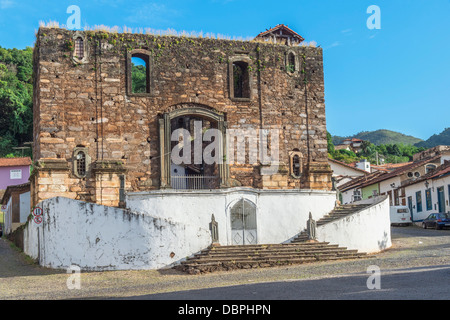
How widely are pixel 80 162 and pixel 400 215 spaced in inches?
867

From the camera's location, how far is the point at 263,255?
20203 mm

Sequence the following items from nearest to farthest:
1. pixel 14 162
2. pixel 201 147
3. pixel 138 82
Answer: pixel 201 147 < pixel 138 82 < pixel 14 162

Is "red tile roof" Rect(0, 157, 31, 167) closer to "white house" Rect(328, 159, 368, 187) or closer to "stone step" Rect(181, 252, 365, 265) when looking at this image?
"white house" Rect(328, 159, 368, 187)

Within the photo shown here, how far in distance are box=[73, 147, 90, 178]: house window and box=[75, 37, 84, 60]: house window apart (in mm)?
3880

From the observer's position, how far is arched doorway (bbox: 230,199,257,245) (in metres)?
21.7

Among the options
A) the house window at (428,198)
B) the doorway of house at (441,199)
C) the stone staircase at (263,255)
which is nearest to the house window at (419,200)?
the house window at (428,198)

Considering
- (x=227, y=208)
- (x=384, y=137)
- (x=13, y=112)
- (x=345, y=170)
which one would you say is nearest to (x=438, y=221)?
(x=227, y=208)

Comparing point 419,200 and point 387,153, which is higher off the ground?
point 387,153

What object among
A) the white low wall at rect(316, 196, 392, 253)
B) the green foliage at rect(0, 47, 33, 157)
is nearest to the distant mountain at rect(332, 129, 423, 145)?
the green foliage at rect(0, 47, 33, 157)

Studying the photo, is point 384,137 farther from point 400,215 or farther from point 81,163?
point 81,163

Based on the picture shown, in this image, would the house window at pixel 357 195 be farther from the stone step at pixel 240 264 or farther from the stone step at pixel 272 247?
the stone step at pixel 240 264

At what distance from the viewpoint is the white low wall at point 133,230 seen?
1970 cm

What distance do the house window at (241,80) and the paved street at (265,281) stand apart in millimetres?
9372
